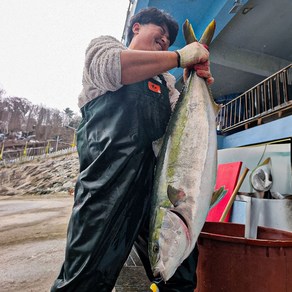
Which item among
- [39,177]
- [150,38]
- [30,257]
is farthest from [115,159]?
[39,177]

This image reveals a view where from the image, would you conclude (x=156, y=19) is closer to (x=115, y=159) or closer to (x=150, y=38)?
(x=150, y=38)

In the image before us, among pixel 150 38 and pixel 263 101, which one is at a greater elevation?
pixel 263 101

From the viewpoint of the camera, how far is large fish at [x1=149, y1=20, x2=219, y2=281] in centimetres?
117

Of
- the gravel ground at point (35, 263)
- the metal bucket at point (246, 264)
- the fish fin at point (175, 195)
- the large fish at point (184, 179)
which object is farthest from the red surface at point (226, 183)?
the fish fin at point (175, 195)

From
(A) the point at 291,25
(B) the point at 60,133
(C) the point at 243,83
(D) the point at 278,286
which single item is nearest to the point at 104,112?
(D) the point at 278,286

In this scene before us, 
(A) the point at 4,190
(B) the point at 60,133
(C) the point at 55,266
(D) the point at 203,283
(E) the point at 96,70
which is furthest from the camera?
(B) the point at 60,133

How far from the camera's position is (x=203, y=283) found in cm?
162

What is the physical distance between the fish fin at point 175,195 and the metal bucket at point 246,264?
488 millimetres

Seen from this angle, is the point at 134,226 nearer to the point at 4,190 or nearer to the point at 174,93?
the point at 174,93

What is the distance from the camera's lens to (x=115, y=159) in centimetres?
134

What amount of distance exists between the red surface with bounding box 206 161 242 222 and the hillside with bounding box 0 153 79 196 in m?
14.6

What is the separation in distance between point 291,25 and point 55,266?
6.31m

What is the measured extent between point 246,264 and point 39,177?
24.8 m

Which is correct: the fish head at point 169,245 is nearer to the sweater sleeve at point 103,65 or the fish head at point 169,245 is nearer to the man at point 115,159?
the man at point 115,159
